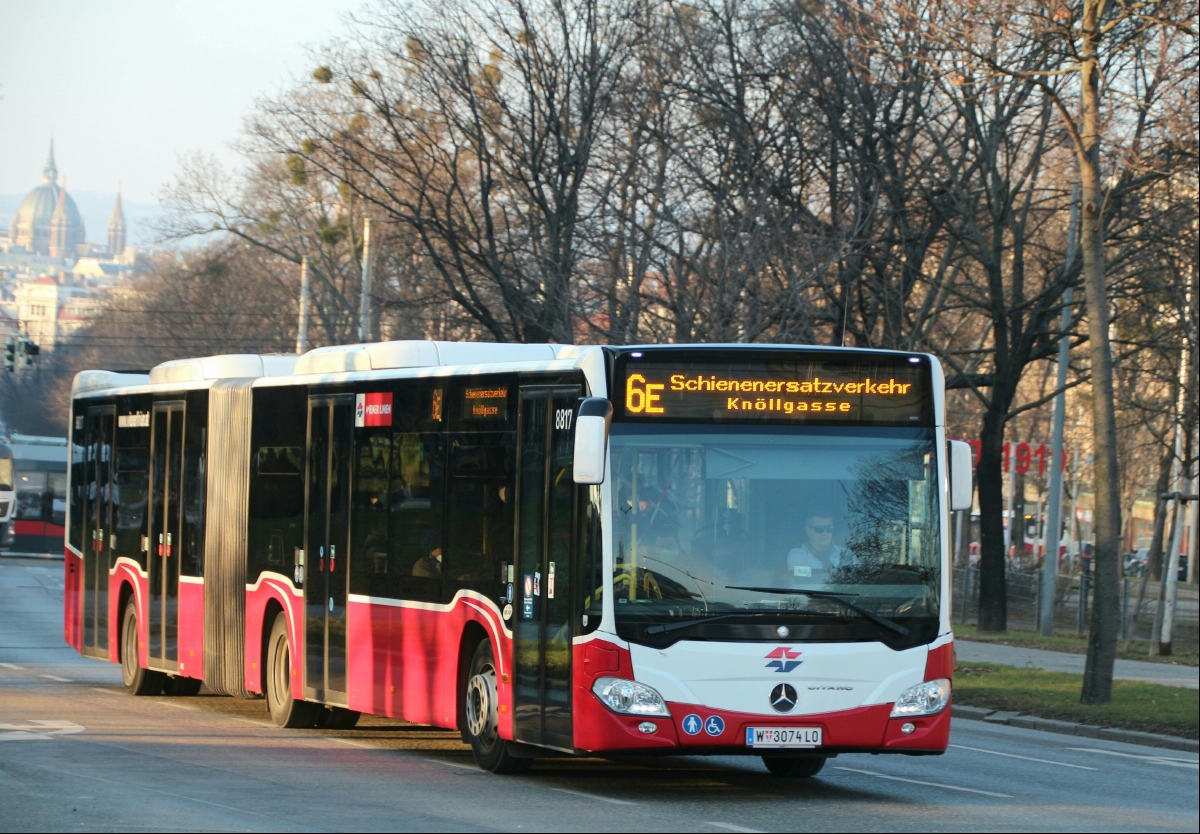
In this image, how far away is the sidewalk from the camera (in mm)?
23953

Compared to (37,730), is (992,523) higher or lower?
higher

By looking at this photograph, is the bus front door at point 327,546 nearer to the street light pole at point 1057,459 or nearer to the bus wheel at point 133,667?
the bus wheel at point 133,667

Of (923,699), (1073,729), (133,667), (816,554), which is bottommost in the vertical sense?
(1073,729)

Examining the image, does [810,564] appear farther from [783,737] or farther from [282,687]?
[282,687]

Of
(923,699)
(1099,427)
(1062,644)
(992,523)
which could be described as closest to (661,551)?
(923,699)

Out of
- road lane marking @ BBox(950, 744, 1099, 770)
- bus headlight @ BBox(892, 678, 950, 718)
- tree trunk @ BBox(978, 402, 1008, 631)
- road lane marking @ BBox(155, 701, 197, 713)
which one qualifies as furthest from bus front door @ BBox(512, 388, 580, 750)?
tree trunk @ BBox(978, 402, 1008, 631)

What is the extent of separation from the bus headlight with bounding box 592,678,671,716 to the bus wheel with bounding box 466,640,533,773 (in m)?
1.48

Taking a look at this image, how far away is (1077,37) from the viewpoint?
18.3 meters

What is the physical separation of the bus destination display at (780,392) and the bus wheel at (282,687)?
550 cm

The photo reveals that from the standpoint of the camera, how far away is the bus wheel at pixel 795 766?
12.6 meters

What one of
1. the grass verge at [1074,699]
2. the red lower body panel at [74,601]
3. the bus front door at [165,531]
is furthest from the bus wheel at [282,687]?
the grass verge at [1074,699]

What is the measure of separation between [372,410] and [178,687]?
5.99 meters

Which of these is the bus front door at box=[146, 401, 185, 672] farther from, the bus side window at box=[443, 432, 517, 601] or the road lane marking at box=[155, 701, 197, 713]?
the bus side window at box=[443, 432, 517, 601]

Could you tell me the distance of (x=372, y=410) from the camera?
14.1 m
